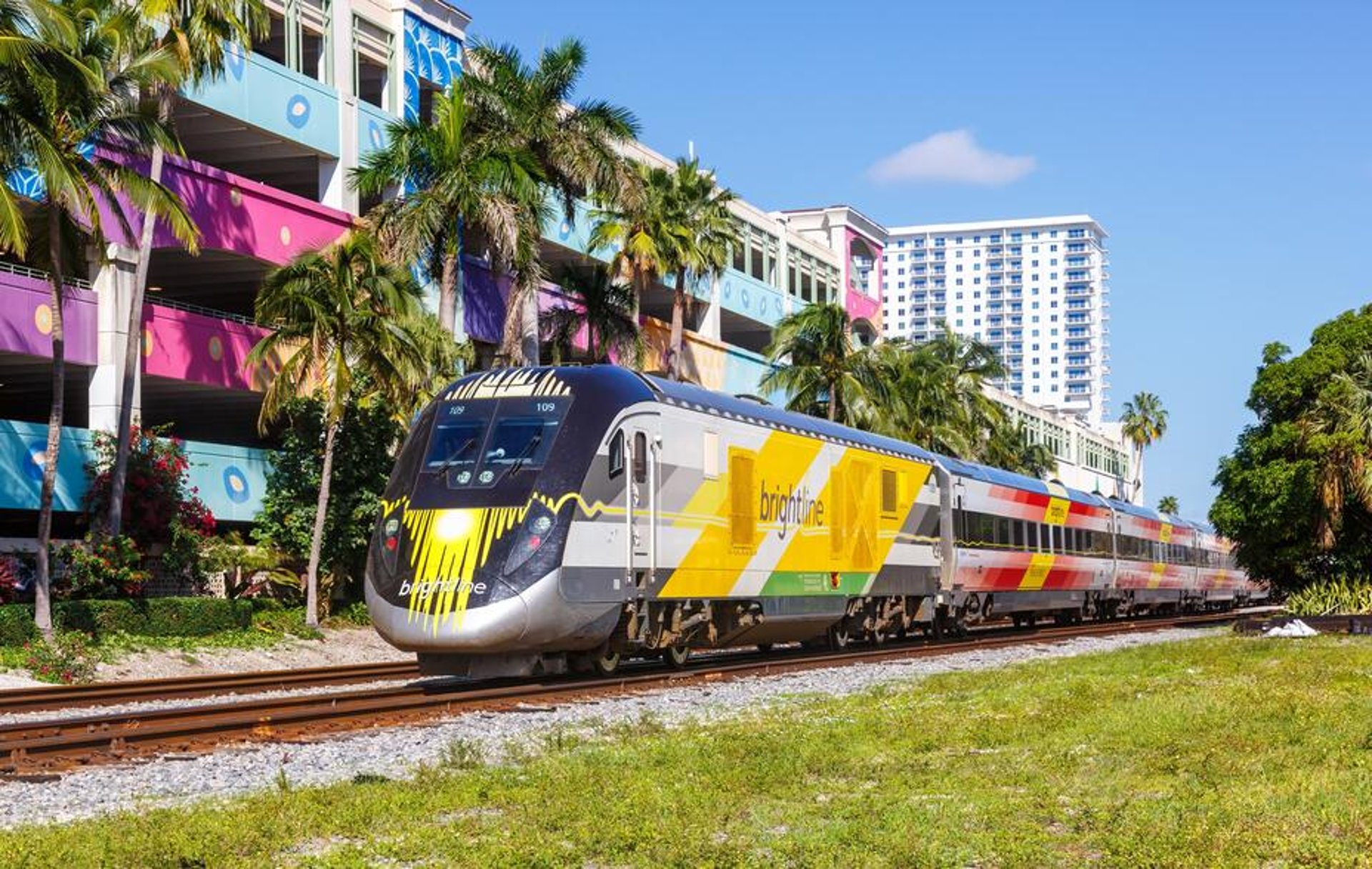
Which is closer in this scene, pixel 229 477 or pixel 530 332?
pixel 229 477

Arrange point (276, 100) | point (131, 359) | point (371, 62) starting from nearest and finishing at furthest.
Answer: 1. point (131, 359)
2. point (276, 100)
3. point (371, 62)

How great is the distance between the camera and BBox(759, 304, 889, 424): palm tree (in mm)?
62531

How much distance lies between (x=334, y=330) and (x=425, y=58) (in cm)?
1809

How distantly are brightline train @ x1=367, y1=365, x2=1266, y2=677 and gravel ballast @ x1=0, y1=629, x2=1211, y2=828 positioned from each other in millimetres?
1464

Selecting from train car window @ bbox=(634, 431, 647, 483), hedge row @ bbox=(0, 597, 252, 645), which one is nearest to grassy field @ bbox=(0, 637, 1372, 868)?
train car window @ bbox=(634, 431, 647, 483)

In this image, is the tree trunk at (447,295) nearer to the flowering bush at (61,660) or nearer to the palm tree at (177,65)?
the palm tree at (177,65)

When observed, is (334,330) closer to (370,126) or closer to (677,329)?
(370,126)

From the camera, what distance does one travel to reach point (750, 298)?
79500 mm

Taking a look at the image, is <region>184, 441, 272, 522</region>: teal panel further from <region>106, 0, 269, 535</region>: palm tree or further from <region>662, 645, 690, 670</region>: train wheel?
<region>662, 645, 690, 670</region>: train wheel

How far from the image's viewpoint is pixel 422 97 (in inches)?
2217

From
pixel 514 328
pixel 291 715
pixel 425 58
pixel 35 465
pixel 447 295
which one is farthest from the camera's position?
pixel 425 58

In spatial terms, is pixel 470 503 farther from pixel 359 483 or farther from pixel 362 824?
pixel 359 483

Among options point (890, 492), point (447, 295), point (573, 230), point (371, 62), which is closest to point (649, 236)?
point (573, 230)

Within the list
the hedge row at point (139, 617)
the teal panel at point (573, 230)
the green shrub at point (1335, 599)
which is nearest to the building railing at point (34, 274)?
the hedge row at point (139, 617)
